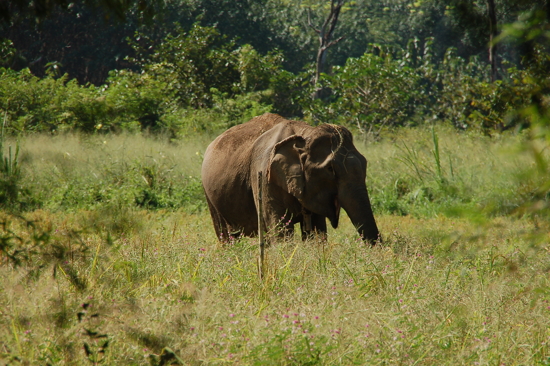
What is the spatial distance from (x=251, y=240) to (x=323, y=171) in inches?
40.6

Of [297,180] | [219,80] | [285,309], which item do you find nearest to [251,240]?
[297,180]

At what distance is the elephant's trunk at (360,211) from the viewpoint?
627cm

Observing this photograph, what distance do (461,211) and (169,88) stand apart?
20836 millimetres

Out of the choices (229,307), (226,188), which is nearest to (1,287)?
(229,307)

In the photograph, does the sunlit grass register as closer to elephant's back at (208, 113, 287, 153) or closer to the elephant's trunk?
the elephant's trunk

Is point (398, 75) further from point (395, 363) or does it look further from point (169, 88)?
point (395, 363)

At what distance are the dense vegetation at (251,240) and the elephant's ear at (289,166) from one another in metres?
0.77

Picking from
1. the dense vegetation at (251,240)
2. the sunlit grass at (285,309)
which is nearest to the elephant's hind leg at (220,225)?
the dense vegetation at (251,240)

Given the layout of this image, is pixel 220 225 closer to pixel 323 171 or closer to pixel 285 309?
pixel 323 171

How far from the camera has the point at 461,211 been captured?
228 centimetres

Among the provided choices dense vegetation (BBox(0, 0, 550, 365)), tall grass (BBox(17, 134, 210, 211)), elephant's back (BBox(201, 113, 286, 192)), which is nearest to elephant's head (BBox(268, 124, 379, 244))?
dense vegetation (BBox(0, 0, 550, 365))

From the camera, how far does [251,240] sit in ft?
22.1

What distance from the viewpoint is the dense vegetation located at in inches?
144

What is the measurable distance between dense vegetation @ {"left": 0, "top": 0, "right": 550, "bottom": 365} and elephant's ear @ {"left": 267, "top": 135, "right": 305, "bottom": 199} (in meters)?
0.77
